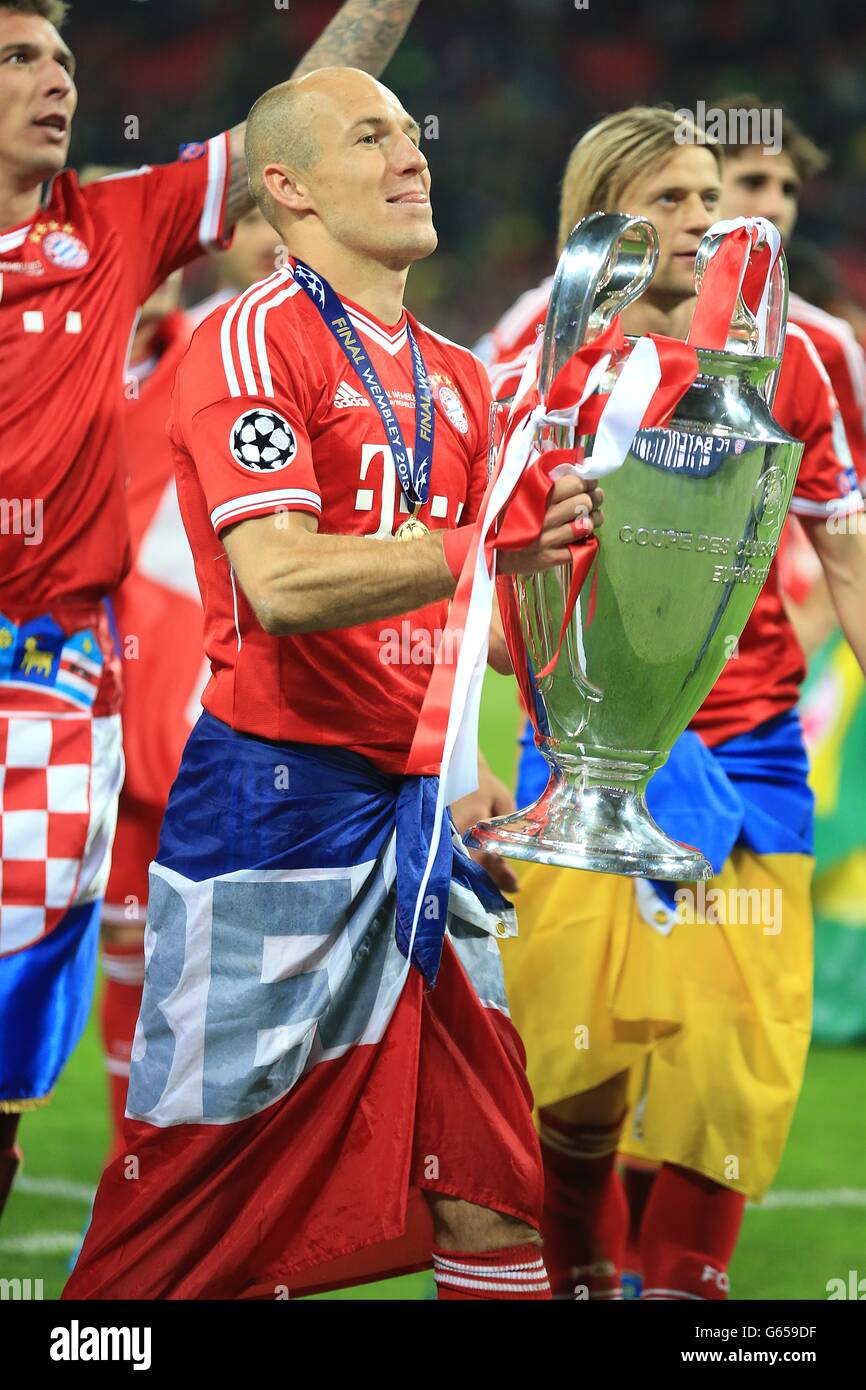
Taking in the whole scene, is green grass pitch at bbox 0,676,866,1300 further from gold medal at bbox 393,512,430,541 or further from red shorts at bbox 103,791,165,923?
gold medal at bbox 393,512,430,541

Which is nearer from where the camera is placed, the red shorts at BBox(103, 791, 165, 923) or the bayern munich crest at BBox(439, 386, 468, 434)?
the bayern munich crest at BBox(439, 386, 468, 434)

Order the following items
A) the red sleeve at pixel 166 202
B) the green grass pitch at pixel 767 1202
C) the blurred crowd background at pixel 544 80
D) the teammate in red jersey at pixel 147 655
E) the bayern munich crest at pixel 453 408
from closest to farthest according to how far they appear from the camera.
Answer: the bayern munich crest at pixel 453 408 → the red sleeve at pixel 166 202 → the green grass pitch at pixel 767 1202 → the teammate in red jersey at pixel 147 655 → the blurred crowd background at pixel 544 80

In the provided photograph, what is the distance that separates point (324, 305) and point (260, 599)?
1.45 feet

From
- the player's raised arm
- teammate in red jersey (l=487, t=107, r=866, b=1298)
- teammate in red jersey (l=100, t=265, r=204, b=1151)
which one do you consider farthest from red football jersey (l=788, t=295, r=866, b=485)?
teammate in red jersey (l=100, t=265, r=204, b=1151)

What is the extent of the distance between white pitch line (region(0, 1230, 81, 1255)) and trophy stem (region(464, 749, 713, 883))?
72.0 inches

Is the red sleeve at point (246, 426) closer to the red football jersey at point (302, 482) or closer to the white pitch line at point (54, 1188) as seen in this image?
the red football jersey at point (302, 482)

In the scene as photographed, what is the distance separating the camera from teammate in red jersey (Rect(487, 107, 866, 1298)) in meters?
2.97

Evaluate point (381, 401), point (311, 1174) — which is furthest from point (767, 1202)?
point (381, 401)

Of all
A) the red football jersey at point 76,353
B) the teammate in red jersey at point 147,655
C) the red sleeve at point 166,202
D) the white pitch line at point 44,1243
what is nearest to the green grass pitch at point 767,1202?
the white pitch line at point 44,1243

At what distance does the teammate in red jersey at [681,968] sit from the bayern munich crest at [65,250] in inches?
29.3

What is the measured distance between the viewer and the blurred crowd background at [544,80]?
44.6ft

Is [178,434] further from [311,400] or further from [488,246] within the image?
[488,246]

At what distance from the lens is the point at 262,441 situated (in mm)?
2004
